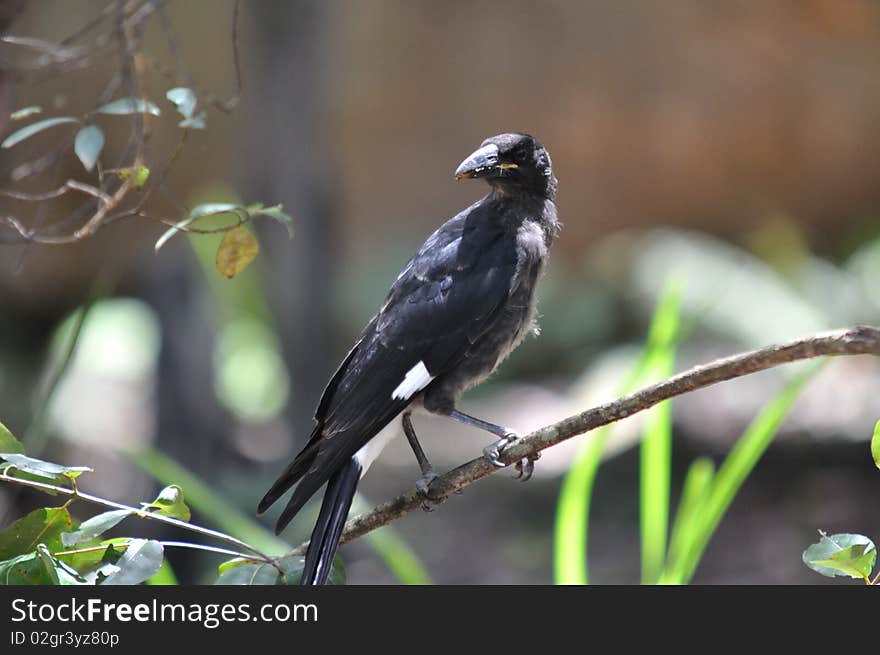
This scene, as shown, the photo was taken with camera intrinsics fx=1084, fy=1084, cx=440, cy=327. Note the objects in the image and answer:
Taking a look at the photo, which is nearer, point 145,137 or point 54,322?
point 145,137

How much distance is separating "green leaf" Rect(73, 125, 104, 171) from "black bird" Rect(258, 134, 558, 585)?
70 centimetres

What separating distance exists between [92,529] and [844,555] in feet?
2.91

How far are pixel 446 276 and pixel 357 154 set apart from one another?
6.06 m

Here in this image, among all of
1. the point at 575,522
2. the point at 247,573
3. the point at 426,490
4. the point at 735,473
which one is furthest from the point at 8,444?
the point at 735,473

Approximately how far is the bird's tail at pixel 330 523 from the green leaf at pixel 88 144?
625mm

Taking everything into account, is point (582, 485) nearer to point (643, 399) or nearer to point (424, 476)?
point (424, 476)

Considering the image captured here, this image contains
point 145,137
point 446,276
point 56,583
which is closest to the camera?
point 56,583

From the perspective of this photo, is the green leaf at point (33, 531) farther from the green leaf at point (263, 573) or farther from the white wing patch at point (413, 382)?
the white wing patch at point (413, 382)

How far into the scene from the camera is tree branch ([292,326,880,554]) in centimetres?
124

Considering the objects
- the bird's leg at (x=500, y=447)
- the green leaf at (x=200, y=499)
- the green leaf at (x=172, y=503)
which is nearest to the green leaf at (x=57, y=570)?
the green leaf at (x=172, y=503)

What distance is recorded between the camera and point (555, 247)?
26.9 ft
